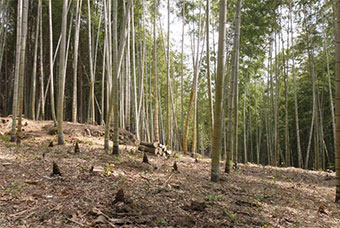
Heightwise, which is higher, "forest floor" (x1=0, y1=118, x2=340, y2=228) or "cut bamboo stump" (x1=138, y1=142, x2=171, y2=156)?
"cut bamboo stump" (x1=138, y1=142, x2=171, y2=156)

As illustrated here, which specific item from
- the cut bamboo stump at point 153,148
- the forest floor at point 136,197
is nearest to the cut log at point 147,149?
the cut bamboo stump at point 153,148

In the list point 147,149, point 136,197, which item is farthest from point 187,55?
point 136,197

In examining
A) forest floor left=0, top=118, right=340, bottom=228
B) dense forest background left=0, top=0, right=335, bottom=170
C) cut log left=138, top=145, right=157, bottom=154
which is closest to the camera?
forest floor left=0, top=118, right=340, bottom=228

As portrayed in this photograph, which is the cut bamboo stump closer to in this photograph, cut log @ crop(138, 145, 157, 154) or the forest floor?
cut log @ crop(138, 145, 157, 154)

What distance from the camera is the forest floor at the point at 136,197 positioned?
2.59m

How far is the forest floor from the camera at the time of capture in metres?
2.59

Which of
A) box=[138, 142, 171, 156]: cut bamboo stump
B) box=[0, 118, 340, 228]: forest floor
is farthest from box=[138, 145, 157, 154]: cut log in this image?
box=[0, 118, 340, 228]: forest floor

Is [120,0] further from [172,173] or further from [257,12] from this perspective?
[172,173]

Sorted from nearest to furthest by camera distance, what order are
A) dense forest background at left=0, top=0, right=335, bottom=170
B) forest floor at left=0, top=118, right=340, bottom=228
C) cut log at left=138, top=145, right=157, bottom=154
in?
forest floor at left=0, top=118, right=340, bottom=228 → cut log at left=138, top=145, right=157, bottom=154 → dense forest background at left=0, top=0, right=335, bottom=170

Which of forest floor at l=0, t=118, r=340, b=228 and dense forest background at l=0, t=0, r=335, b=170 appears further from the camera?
dense forest background at l=0, t=0, r=335, b=170

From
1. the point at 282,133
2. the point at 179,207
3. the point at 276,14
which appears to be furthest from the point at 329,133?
the point at 179,207

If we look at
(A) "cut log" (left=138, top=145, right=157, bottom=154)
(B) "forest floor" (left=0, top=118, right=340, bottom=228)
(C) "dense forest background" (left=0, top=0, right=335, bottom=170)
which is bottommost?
(B) "forest floor" (left=0, top=118, right=340, bottom=228)

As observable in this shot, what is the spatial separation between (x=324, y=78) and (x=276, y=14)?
3565mm

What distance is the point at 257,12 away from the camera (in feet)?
27.2
